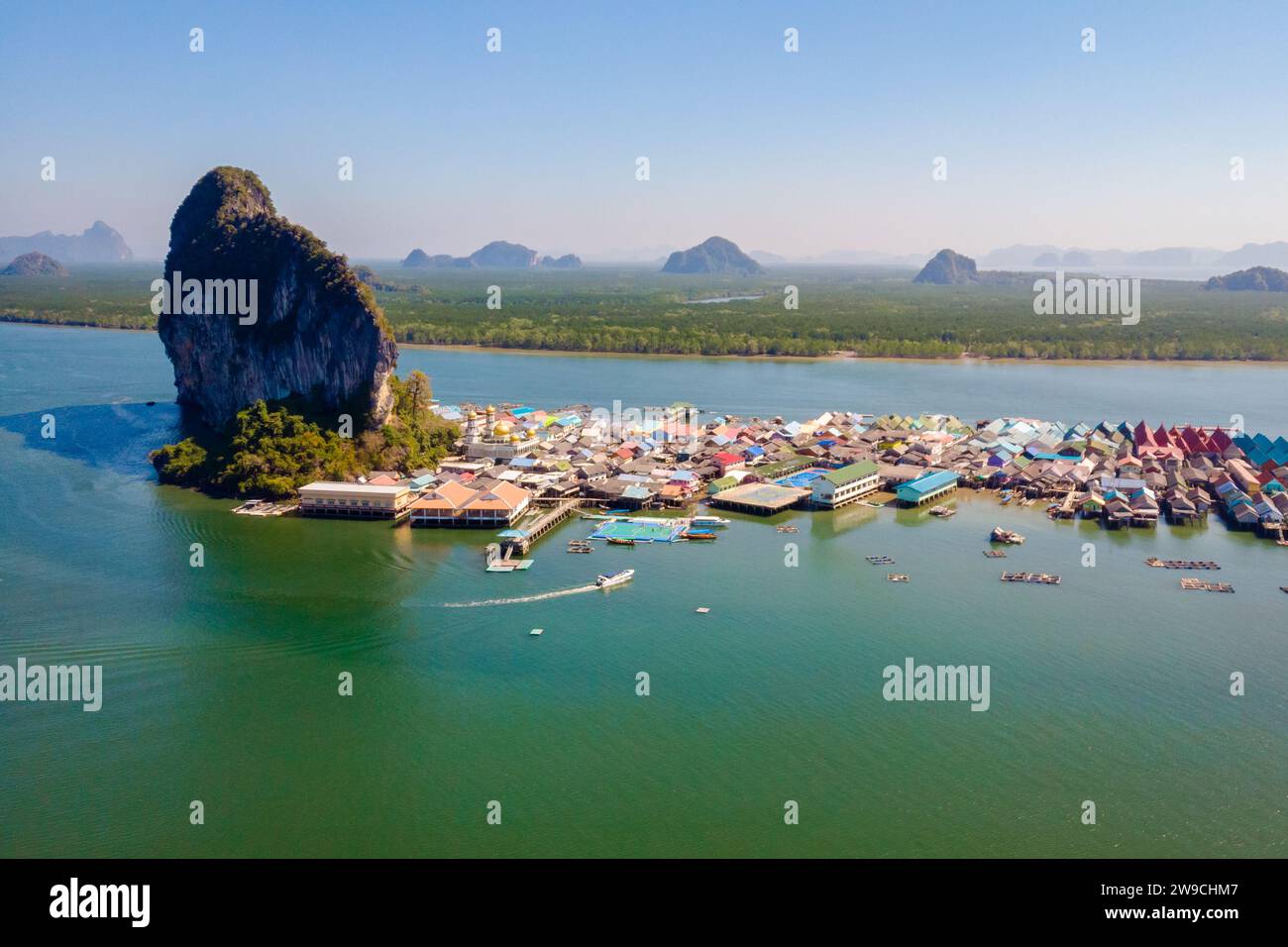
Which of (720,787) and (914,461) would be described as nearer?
(720,787)

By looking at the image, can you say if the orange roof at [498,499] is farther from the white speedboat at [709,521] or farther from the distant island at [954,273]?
the distant island at [954,273]

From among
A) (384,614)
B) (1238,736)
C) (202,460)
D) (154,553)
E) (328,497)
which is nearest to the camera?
(1238,736)

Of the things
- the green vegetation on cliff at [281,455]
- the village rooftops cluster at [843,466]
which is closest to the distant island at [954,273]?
the village rooftops cluster at [843,466]

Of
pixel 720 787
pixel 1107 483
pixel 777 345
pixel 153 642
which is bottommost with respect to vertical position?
pixel 720 787

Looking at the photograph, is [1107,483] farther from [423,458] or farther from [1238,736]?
[423,458]

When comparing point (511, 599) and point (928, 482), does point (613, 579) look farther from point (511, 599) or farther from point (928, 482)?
point (928, 482)

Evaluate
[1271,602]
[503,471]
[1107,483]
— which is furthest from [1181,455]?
[503,471]

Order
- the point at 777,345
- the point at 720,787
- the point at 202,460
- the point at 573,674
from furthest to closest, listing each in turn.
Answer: the point at 777,345, the point at 202,460, the point at 573,674, the point at 720,787
